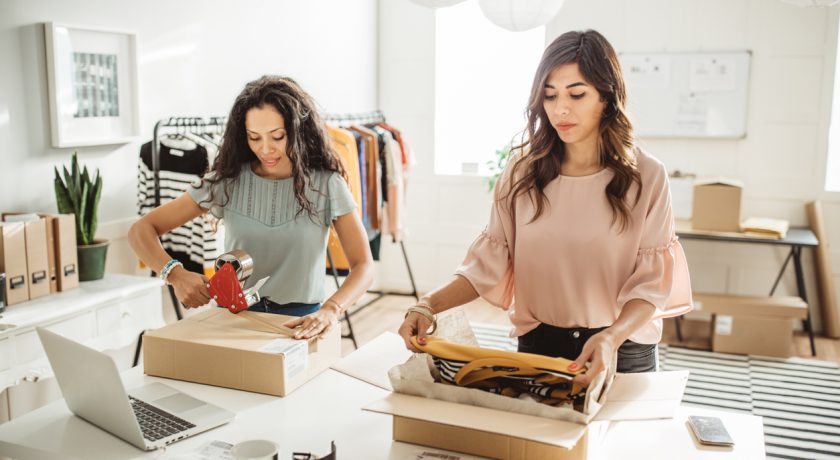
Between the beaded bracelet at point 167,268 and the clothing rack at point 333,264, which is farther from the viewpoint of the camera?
the clothing rack at point 333,264

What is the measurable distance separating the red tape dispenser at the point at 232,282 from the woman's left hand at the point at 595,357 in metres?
0.84

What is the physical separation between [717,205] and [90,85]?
136 inches

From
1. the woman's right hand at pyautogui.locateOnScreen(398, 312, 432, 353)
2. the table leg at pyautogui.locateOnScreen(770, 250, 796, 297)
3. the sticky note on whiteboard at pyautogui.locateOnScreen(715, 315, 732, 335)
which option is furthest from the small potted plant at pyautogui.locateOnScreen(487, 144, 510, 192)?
the woman's right hand at pyautogui.locateOnScreen(398, 312, 432, 353)

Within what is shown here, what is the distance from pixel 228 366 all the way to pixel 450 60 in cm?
423

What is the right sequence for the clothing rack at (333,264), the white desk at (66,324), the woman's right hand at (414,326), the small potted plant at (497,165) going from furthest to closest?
1. the small potted plant at (497,165)
2. the clothing rack at (333,264)
3. the white desk at (66,324)
4. the woman's right hand at (414,326)

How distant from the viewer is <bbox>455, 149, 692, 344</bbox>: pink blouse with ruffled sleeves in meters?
1.71

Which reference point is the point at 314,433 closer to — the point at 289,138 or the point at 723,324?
the point at 289,138

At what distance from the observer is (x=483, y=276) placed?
1.83 m

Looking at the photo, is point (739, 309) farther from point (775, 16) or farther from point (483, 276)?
point (483, 276)

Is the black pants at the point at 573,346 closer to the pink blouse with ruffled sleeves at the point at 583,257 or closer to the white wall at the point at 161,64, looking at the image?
the pink blouse with ruffled sleeves at the point at 583,257

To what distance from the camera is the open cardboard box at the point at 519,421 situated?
1298 millimetres

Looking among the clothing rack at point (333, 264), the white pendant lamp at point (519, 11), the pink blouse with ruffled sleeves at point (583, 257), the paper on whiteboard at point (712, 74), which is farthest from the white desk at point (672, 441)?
the paper on whiteboard at point (712, 74)

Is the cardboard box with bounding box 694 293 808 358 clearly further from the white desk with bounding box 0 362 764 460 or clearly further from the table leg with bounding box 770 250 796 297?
the white desk with bounding box 0 362 764 460

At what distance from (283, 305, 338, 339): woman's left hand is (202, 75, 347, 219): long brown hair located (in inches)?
14.2
